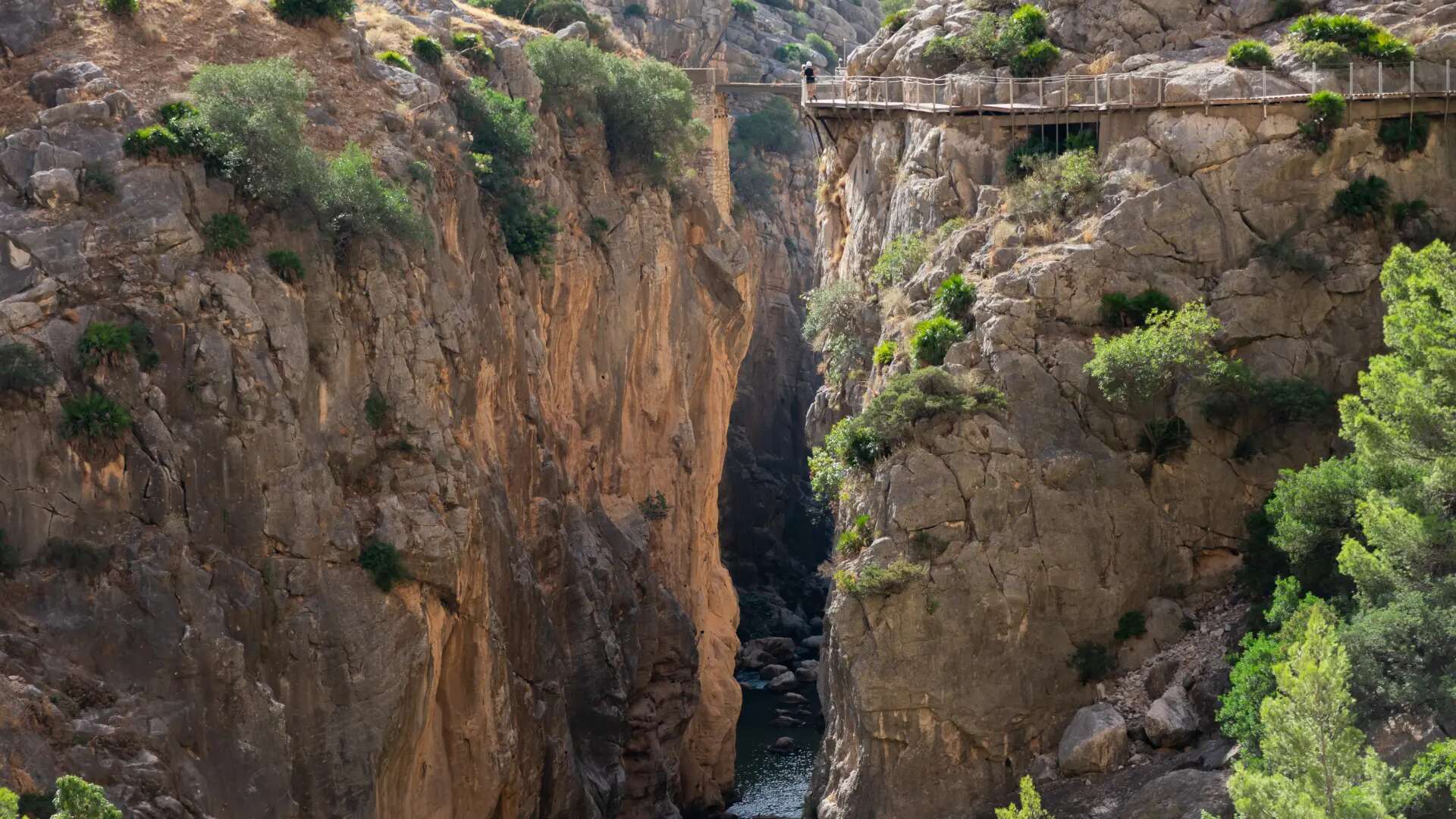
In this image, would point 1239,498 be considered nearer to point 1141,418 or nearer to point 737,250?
point 1141,418

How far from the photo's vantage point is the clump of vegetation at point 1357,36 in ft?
147

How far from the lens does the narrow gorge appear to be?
119 ft

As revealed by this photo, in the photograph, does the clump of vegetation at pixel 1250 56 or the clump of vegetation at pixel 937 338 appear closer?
the clump of vegetation at pixel 937 338

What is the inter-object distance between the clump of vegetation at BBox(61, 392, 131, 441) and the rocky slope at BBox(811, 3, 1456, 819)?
1689 centimetres

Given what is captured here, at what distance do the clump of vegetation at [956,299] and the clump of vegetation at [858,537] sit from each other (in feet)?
18.7

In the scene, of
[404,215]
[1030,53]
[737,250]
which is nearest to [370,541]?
[404,215]

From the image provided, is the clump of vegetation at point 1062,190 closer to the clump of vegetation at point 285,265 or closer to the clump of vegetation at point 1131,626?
the clump of vegetation at point 1131,626

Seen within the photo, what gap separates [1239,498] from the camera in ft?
141

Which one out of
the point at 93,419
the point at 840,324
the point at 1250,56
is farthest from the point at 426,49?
the point at 1250,56

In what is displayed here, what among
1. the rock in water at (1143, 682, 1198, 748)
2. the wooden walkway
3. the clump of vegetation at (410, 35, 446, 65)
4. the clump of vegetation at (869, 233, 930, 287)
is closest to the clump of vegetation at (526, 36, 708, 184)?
the clump of vegetation at (410, 35, 446, 65)

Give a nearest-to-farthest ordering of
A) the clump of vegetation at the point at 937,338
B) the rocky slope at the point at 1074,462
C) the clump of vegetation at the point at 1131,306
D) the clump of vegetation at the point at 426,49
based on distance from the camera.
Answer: the rocky slope at the point at 1074,462, the clump of vegetation at the point at 1131,306, the clump of vegetation at the point at 937,338, the clump of vegetation at the point at 426,49

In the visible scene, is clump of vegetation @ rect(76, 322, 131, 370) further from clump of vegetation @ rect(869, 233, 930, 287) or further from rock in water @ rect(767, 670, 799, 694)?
rock in water @ rect(767, 670, 799, 694)

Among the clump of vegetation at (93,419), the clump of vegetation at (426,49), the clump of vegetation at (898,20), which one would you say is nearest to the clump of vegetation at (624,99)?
the clump of vegetation at (426,49)

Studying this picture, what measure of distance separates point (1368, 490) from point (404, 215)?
2362cm
